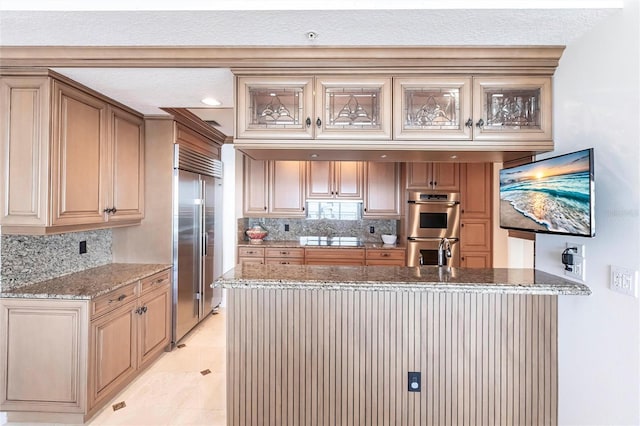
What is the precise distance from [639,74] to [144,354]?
368 centimetres

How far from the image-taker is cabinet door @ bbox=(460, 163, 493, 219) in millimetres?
4105

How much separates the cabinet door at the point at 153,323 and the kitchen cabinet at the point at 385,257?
233 centimetres

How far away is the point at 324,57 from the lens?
5.86 feet

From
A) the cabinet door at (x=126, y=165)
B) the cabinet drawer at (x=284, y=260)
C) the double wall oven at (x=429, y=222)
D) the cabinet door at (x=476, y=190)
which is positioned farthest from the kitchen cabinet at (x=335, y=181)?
the cabinet door at (x=126, y=165)

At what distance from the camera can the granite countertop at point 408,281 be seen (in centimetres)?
164

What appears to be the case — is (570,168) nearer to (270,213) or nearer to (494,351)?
(494,351)

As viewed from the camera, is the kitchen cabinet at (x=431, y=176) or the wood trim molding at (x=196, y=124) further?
the kitchen cabinet at (x=431, y=176)

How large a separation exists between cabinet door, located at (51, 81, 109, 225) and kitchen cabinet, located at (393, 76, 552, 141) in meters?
2.18

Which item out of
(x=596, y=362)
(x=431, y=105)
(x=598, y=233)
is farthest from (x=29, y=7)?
(x=596, y=362)

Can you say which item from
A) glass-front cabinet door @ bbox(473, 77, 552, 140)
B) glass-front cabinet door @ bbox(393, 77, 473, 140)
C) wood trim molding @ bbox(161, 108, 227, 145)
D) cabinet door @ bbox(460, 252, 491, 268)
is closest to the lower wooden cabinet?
wood trim molding @ bbox(161, 108, 227, 145)

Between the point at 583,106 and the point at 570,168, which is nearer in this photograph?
the point at 570,168

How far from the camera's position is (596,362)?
5.06ft

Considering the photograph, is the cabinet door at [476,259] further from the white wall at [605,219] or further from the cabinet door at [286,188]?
the white wall at [605,219]

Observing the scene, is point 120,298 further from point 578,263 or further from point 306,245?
point 578,263
